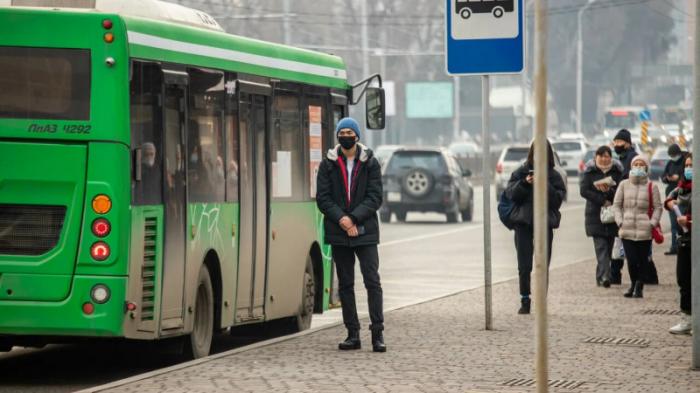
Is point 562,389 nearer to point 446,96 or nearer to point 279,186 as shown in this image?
point 279,186

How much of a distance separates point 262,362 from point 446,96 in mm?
93581

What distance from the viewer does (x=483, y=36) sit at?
14.2m

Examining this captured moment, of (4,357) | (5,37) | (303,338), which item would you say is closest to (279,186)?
(303,338)

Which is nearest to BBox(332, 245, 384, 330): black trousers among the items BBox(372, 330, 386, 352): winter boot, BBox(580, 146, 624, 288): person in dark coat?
BBox(372, 330, 386, 352): winter boot

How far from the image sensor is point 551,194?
16.2 m

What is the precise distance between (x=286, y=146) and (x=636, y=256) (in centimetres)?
509

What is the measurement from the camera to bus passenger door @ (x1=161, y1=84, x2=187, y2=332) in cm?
1180

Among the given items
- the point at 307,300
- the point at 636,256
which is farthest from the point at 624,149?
the point at 307,300

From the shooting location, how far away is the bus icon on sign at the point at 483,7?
557 inches

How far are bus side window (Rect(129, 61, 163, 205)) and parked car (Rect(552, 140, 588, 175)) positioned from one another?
5865 centimetres

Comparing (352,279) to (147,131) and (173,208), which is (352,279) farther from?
(147,131)

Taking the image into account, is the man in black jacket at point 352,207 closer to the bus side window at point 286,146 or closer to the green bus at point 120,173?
the green bus at point 120,173

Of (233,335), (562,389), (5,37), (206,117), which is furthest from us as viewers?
(233,335)

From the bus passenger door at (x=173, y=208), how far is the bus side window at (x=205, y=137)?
0.19 metres
